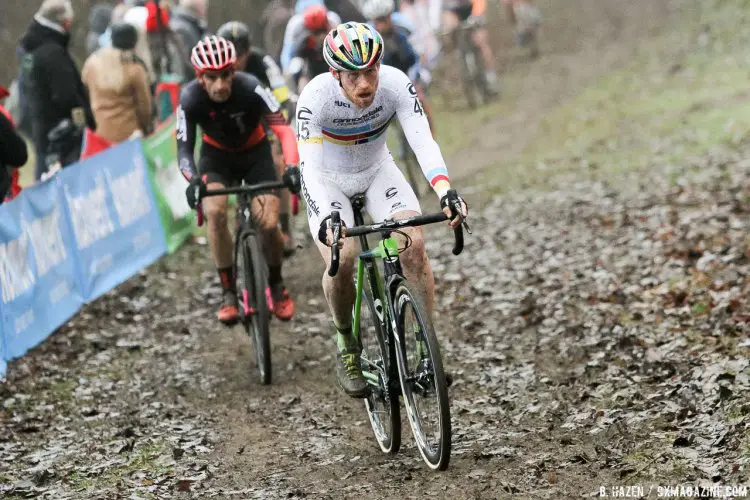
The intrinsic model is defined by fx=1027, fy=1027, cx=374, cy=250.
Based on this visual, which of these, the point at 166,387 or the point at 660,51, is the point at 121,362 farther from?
the point at 660,51

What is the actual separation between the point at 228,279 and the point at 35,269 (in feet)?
6.26

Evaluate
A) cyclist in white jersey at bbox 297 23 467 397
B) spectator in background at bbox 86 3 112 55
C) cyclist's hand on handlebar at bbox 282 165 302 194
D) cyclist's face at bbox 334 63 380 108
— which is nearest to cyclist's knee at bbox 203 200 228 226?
cyclist's hand on handlebar at bbox 282 165 302 194

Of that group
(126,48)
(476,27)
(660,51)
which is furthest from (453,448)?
(660,51)

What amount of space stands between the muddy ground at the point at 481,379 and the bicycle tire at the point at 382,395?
5.1 inches

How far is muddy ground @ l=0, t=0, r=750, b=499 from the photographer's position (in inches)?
238

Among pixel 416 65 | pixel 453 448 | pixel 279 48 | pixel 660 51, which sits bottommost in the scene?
pixel 660 51

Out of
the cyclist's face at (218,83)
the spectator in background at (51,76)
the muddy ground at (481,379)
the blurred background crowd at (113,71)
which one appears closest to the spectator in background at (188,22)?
the blurred background crowd at (113,71)

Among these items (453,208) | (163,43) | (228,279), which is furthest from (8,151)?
(163,43)

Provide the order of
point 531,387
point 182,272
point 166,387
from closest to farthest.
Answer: point 531,387 → point 166,387 → point 182,272

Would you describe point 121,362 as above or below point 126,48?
below

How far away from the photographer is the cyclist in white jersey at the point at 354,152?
6.21m

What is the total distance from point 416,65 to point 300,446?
8.80 m

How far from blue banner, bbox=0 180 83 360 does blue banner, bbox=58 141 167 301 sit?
12.0 inches

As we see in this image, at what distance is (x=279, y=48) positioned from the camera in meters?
21.5
